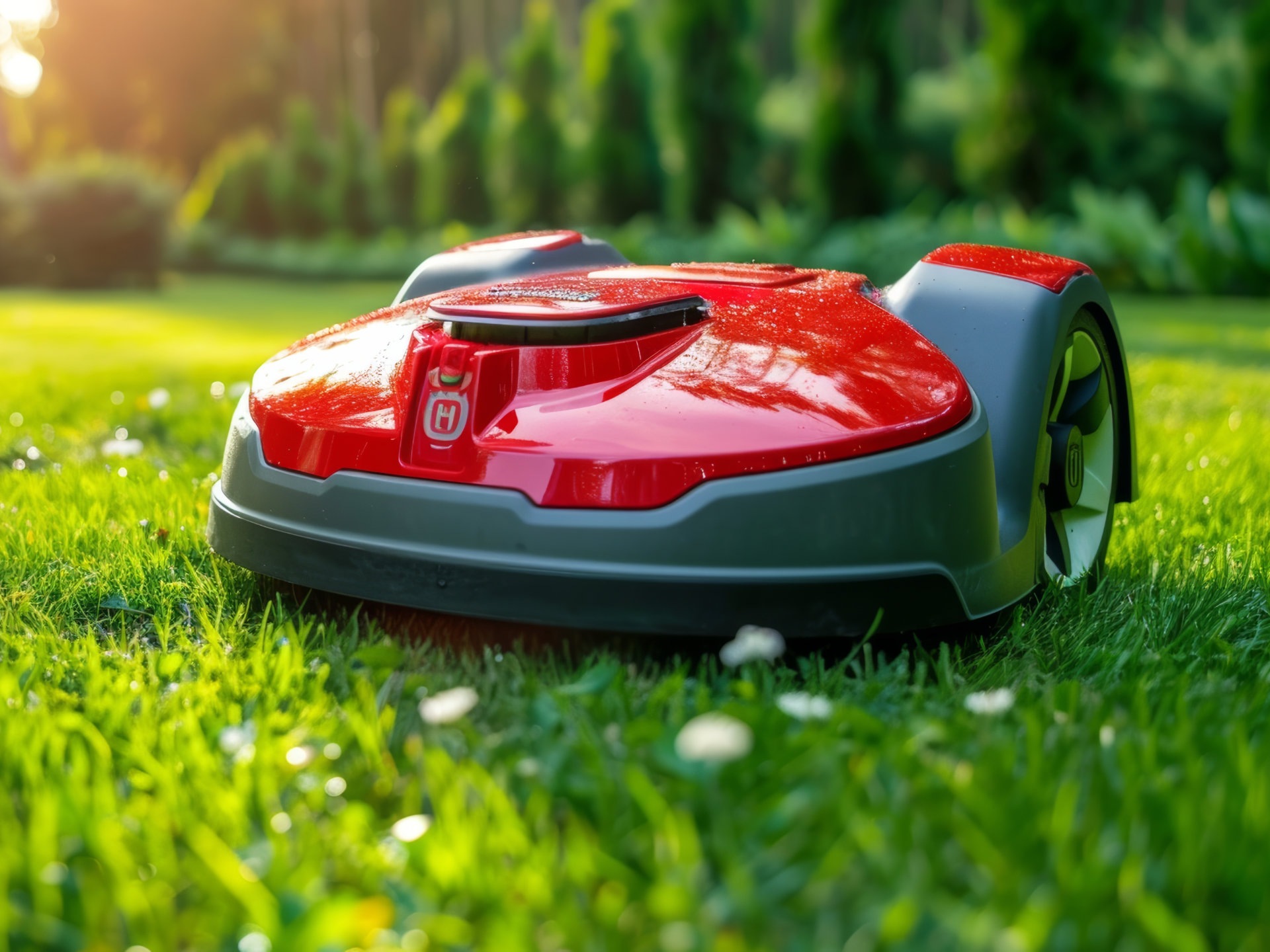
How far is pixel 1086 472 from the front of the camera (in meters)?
2.37

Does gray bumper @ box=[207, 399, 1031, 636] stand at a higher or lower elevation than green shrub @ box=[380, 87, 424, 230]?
higher

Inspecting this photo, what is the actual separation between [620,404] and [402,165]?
631 inches

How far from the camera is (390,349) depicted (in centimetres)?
199

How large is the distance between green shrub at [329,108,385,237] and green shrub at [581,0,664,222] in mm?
4970

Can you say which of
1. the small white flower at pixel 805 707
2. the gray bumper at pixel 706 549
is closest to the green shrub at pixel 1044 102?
the gray bumper at pixel 706 549

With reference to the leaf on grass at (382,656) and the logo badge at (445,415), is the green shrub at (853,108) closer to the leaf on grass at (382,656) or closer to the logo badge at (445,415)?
Answer: the logo badge at (445,415)

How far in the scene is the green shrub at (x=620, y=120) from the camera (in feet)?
43.3

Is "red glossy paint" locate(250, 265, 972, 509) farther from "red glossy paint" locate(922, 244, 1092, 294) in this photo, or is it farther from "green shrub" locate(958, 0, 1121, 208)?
"green shrub" locate(958, 0, 1121, 208)

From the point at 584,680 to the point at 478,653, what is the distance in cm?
33

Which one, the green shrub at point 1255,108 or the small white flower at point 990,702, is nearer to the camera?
the small white flower at point 990,702

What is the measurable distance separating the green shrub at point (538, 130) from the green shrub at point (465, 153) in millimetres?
958

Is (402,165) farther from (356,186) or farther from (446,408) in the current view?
(446,408)

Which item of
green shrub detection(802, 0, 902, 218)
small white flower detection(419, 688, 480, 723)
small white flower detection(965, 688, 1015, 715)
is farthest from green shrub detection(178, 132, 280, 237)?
small white flower detection(965, 688, 1015, 715)

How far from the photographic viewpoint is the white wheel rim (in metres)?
2.31
